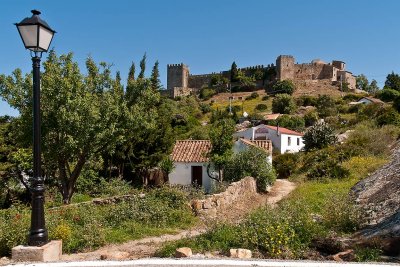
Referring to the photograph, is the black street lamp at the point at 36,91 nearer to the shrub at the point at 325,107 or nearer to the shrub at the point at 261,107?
the shrub at the point at 325,107

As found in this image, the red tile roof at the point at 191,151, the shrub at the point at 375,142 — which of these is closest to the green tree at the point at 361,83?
the shrub at the point at 375,142

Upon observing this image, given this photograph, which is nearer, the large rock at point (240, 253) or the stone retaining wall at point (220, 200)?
the large rock at point (240, 253)

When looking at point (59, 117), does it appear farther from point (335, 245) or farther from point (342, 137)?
point (342, 137)

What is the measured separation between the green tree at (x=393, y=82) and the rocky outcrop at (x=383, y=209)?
59.9 metres

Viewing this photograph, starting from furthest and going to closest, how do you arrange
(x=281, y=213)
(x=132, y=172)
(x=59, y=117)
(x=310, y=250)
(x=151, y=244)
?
(x=132, y=172) < (x=59, y=117) < (x=151, y=244) < (x=281, y=213) < (x=310, y=250)

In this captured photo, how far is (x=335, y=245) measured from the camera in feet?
22.1

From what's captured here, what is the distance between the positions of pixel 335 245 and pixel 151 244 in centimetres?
378

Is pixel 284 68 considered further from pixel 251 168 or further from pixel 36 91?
pixel 36 91

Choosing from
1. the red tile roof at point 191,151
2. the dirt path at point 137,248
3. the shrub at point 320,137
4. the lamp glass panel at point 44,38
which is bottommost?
the dirt path at point 137,248

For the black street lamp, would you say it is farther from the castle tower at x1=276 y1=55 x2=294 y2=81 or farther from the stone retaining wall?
the castle tower at x1=276 y1=55 x2=294 y2=81

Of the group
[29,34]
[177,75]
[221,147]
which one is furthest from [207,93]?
[29,34]

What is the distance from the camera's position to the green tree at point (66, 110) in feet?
44.0

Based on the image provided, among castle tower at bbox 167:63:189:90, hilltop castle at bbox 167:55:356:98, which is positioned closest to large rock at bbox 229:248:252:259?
hilltop castle at bbox 167:55:356:98

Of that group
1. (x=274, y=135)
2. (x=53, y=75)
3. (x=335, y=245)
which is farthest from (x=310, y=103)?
(x=335, y=245)
